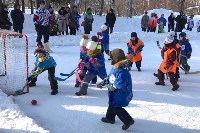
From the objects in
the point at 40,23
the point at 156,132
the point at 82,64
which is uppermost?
the point at 40,23

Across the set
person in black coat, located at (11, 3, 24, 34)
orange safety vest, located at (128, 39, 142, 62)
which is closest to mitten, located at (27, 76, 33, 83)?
orange safety vest, located at (128, 39, 142, 62)

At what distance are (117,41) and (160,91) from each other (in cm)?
888

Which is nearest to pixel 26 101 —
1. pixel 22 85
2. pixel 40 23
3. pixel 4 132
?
pixel 22 85

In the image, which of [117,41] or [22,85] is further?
[117,41]

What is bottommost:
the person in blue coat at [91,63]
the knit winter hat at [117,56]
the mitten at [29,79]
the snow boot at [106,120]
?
the snow boot at [106,120]

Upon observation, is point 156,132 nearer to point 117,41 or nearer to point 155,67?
point 155,67

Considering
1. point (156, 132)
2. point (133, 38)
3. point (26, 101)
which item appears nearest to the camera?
point (156, 132)

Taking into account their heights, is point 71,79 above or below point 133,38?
below

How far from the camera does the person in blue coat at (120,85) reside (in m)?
4.80

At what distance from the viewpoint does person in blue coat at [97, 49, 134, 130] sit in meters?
4.80

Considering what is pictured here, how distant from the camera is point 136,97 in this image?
6934 millimetres

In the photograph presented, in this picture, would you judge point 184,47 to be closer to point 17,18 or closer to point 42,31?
point 42,31

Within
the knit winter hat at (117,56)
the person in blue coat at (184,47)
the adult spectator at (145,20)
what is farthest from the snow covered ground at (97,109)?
the adult spectator at (145,20)

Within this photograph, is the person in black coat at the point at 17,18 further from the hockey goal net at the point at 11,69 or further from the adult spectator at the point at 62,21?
the hockey goal net at the point at 11,69
